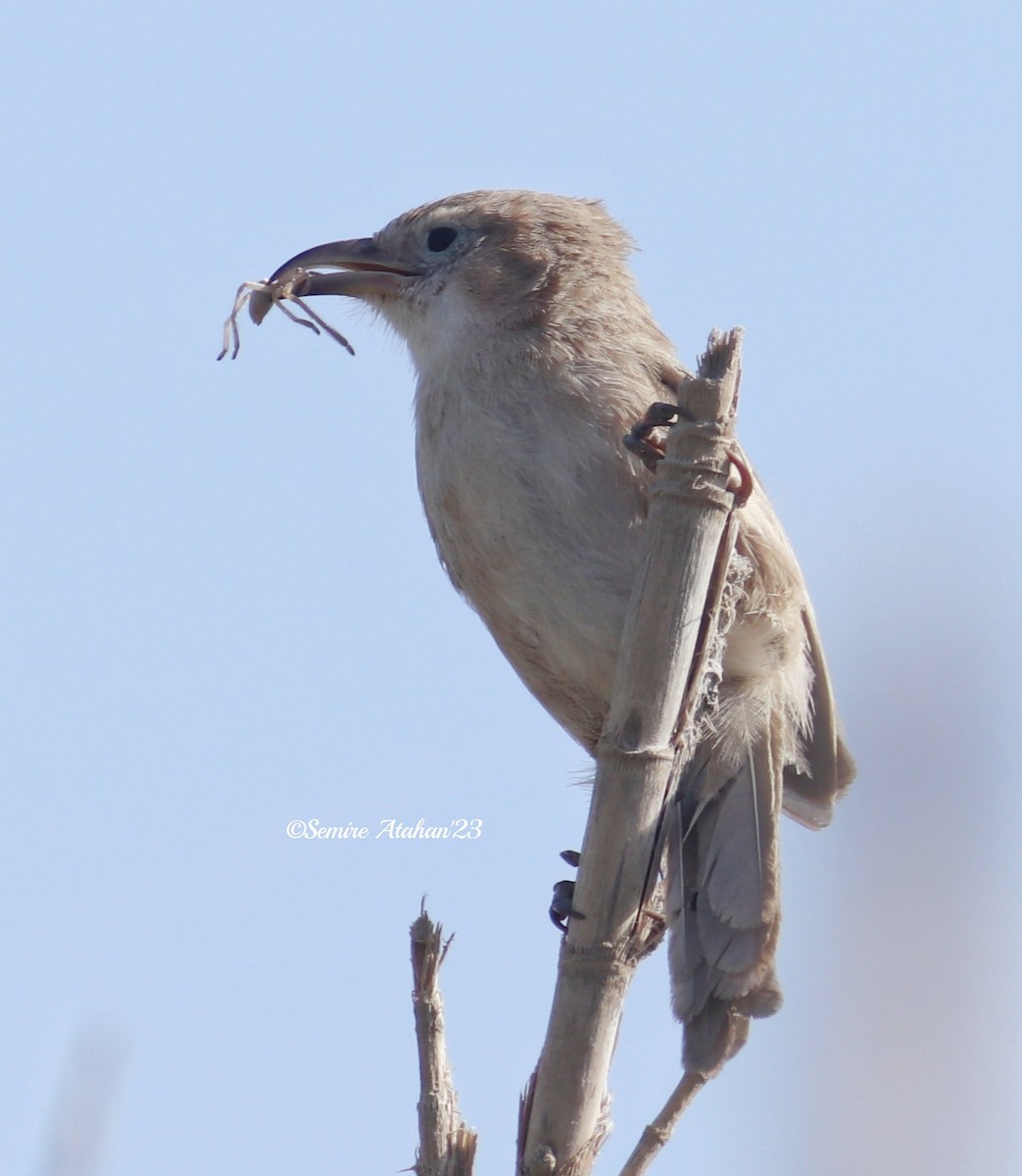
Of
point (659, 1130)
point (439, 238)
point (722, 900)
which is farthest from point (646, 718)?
point (439, 238)

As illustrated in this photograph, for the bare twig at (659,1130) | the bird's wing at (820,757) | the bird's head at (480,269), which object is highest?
the bird's head at (480,269)

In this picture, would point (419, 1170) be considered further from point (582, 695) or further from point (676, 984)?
point (582, 695)

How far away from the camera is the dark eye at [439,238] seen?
188 inches

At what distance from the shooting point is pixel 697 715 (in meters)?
3.53

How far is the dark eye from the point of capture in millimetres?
4777

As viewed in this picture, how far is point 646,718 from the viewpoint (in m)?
3.18

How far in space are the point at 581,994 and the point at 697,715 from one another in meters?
0.72

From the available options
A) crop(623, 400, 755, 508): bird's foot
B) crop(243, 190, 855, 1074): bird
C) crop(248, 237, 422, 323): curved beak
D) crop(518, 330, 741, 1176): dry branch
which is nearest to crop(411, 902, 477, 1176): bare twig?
crop(518, 330, 741, 1176): dry branch

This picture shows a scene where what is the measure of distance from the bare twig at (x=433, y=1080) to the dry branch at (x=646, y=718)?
0.14 metres

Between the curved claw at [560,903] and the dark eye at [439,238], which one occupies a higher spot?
the dark eye at [439,238]

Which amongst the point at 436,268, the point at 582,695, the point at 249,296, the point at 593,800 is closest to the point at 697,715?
the point at 593,800

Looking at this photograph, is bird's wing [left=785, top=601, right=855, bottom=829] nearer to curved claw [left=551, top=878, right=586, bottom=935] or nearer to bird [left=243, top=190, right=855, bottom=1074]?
bird [left=243, top=190, right=855, bottom=1074]

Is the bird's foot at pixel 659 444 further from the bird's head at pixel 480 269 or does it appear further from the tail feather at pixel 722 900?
the tail feather at pixel 722 900

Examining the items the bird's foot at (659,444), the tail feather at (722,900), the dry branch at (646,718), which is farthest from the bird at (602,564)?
the dry branch at (646,718)
